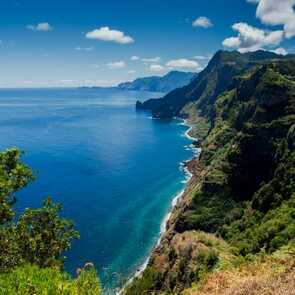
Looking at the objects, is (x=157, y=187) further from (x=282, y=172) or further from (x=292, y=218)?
(x=292, y=218)

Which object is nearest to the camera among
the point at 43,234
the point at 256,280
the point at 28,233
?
the point at 256,280

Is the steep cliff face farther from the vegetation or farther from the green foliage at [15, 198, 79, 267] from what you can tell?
the vegetation

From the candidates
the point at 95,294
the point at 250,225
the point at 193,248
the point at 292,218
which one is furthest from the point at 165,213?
the point at 95,294

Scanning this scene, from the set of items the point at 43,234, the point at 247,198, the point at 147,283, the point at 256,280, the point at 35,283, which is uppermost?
the point at 256,280

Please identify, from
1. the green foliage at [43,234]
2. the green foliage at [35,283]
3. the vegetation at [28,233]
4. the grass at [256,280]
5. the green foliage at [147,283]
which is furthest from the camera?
the green foliage at [147,283]

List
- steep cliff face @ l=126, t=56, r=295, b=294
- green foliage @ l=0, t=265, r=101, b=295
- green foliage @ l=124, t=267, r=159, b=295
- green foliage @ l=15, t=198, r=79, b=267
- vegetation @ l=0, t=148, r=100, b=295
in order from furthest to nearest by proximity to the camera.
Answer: steep cliff face @ l=126, t=56, r=295, b=294 < green foliage @ l=124, t=267, r=159, b=295 < green foliage @ l=15, t=198, r=79, b=267 < vegetation @ l=0, t=148, r=100, b=295 < green foliage @ l=0, t=265, r=101, b=295

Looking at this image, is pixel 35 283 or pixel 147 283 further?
pixel 147 283

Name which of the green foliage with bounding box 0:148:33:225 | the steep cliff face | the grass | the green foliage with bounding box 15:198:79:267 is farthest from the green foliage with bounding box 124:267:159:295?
the grass

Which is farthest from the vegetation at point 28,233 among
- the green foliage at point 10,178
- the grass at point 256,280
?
the grass at point 256,280

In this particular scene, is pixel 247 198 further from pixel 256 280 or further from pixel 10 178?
pixel 256 280

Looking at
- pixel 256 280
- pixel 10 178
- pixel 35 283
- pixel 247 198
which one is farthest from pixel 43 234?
pixel 247 198

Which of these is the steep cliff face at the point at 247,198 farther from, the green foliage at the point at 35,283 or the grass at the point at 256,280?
the green foliage at the point at 35,283
